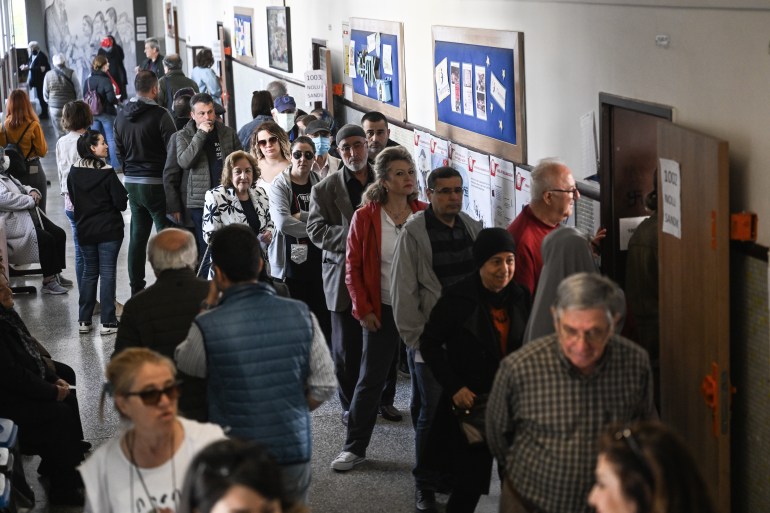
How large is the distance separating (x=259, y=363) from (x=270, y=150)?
4441mm

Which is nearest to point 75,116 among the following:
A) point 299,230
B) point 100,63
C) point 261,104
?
point 261,104

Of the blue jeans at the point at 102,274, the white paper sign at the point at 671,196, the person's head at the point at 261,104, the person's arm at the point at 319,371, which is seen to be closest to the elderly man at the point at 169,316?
the person's arm at the point at 319,371

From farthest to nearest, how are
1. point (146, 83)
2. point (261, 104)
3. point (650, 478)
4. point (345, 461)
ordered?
point (261, 104) → point (146, 83) → point (345, 461) → point (650, 478)

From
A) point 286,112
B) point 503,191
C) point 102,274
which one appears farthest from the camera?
point 286,112

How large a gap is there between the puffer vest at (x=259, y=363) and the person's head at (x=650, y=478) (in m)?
1.66

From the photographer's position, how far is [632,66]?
549cm

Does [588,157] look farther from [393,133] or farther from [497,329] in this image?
[393,133]

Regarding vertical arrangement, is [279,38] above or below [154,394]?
above

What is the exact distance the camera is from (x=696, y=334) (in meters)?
4.79

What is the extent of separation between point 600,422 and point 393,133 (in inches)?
248

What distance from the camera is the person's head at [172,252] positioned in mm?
4797

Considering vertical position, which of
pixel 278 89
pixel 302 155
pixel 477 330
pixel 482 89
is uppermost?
pixel 482 89

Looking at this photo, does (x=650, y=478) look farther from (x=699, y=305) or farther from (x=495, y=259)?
(x=699, y=305)

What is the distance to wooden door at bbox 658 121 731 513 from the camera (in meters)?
4.50
